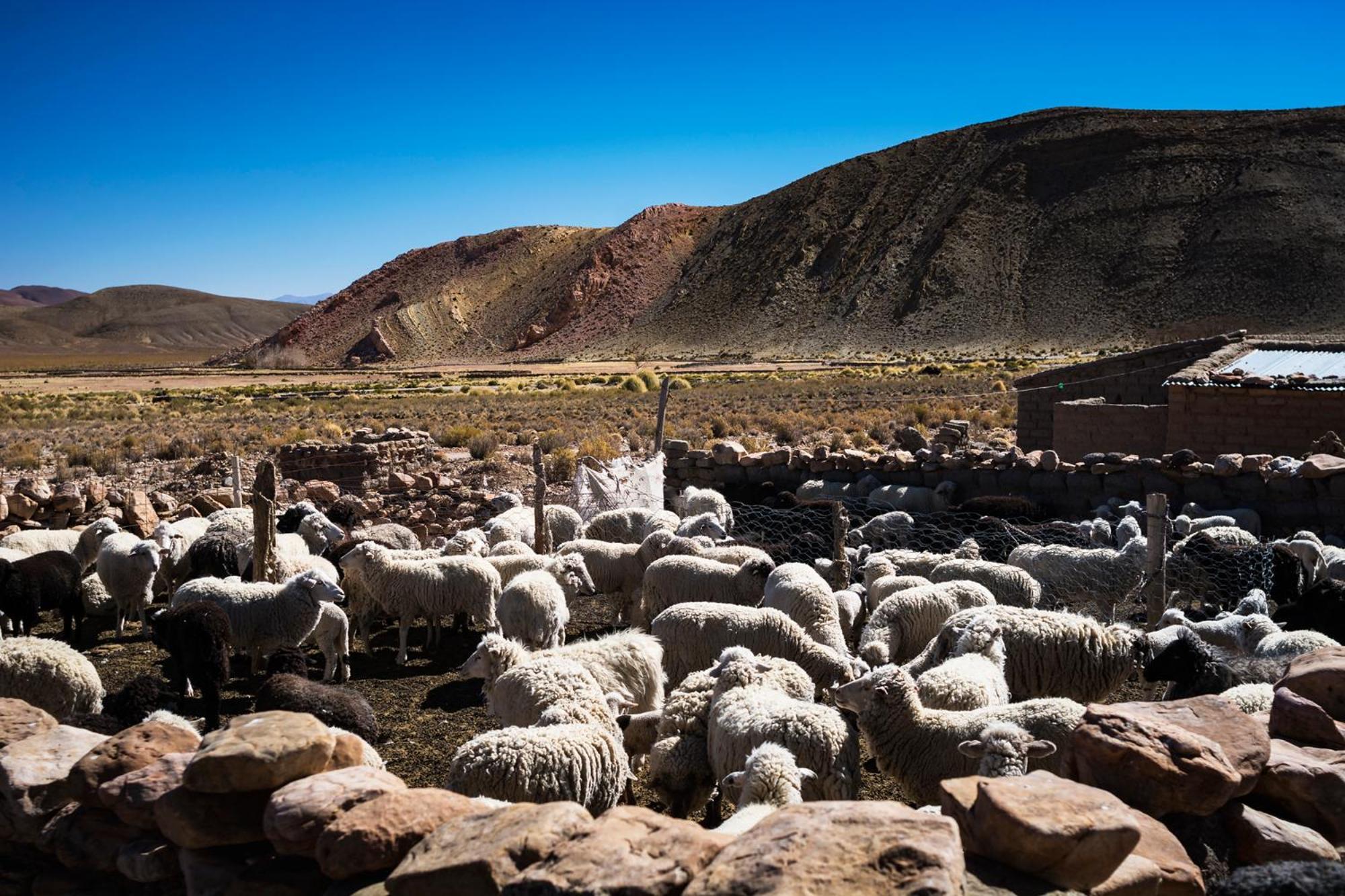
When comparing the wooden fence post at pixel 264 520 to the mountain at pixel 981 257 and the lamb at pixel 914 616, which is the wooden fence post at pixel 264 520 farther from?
the mountain at pixel 981 257

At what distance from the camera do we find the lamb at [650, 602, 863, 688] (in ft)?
25.2

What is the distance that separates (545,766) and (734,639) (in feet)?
9.35

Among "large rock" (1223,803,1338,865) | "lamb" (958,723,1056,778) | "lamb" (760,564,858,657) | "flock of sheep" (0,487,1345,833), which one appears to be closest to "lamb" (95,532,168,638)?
"flock of sheep" (0,487,1345,833)

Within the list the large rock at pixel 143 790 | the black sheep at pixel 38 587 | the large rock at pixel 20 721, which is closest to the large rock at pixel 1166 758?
the large rock at pixel 143 790

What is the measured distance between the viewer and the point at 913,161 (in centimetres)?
9862

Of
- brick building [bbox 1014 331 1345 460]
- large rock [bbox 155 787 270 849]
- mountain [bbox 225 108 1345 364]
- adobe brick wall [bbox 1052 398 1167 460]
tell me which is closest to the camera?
large rock [bbox 155 787 270 849]

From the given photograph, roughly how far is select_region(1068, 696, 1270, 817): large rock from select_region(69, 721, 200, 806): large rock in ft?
13.6

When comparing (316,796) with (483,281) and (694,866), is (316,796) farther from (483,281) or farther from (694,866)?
(483,281)

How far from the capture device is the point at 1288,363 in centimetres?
1909

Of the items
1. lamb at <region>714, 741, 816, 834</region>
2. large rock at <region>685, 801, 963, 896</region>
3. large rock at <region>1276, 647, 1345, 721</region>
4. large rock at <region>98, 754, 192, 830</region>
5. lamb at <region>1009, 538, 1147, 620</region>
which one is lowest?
lamb at <region>1009, 538, 1147, 620</region>

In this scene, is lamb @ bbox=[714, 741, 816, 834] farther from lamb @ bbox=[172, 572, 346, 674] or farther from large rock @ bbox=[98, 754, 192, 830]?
lamb @ bbox=[172, 572, 346, 674]

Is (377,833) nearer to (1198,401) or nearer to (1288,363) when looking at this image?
(1198,401)

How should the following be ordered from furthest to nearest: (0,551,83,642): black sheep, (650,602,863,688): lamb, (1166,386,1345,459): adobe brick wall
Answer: (1166,386,1345,459): adobe brick wall
(0,551,83,642): black sheep
(650,602,863,688): lamb

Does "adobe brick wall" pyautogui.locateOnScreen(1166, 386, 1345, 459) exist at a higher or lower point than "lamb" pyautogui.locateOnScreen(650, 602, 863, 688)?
→ higher
